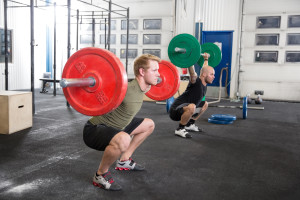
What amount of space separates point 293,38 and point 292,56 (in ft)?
1.47

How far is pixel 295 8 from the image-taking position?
6852 millimetres

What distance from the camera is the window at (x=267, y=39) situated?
7.09 metres

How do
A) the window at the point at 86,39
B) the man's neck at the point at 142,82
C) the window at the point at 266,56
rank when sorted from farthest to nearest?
the window at the point at 86,39, the window at the point at 266,56, the man's neck at the point at 142,82

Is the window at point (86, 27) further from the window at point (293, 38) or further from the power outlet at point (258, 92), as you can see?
the window at point (293, 38)

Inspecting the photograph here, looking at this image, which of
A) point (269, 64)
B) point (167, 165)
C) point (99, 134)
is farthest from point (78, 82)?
point (269, 64)

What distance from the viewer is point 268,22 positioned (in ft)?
23.2

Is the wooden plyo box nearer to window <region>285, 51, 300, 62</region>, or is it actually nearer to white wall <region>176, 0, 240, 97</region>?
white wall <region>176, 0, 240, 97</region>

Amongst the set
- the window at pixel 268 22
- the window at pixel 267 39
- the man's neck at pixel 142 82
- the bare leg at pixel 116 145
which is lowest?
the bare leg at pixel 116 145

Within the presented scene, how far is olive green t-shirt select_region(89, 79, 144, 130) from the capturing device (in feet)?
5.64

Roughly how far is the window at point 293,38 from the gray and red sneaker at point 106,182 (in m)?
6.74

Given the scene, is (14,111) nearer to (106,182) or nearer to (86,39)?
(106,182)

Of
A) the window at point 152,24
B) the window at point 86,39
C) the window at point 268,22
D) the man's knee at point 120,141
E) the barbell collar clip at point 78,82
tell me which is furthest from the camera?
the window at point 86,39

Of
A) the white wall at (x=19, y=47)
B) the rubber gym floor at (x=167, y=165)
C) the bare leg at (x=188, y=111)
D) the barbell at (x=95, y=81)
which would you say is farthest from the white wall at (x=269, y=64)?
the barbell at (x=95, y=81)

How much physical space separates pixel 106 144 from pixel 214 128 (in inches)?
92.7
